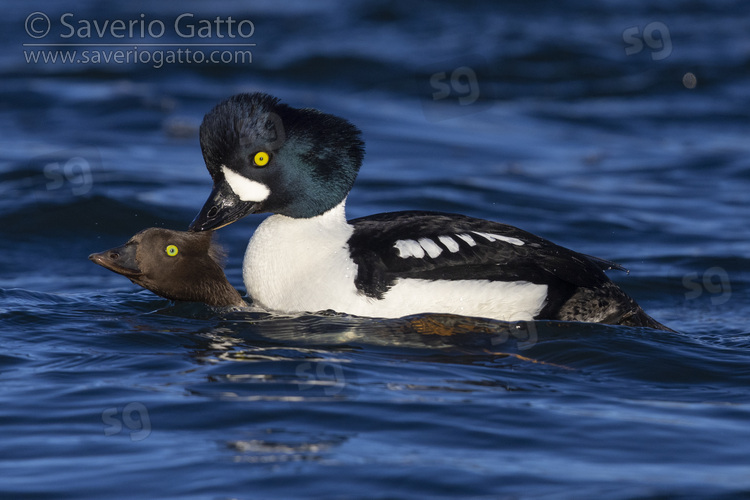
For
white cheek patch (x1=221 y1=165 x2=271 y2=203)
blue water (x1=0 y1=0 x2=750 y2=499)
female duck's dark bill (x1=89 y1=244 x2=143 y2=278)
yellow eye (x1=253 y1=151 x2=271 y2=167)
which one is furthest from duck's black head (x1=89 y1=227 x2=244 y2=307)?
yellow eye (x1=253 y1=151 x2=271 y2=167)

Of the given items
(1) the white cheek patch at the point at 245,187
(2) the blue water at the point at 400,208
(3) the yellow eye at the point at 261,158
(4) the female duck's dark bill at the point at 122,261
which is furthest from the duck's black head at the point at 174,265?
(3) the yellow eye at the point at 261,158

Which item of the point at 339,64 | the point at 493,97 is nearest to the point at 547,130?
the point at 493,97

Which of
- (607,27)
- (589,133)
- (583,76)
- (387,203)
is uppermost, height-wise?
(607,27)

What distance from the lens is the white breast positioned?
6.91 m

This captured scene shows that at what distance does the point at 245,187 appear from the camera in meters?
7.34

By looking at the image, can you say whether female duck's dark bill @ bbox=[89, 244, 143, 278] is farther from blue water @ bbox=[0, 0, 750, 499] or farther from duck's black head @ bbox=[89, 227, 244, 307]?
blue water @ bbox=[0, 0, 750, 499]

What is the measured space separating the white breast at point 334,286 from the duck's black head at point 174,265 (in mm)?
269

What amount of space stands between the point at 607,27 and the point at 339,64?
247 inches

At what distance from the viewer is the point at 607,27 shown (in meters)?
22.3

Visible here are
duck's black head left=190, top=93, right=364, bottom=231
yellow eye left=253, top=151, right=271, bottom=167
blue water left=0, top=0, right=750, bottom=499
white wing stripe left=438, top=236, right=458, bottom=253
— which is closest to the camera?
blue water left=0, top=0, right=750, bottom=499

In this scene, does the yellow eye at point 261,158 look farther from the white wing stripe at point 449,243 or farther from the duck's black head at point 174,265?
the white wing stripe at point 449,243

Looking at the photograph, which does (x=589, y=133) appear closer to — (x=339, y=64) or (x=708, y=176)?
(x=708, y=176)

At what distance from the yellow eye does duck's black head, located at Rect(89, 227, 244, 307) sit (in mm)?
775

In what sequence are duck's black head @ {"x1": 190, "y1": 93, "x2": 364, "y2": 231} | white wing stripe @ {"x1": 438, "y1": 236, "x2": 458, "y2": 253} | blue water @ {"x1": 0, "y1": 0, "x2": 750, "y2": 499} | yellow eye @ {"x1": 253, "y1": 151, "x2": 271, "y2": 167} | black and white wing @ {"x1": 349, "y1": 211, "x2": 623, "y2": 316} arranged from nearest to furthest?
blue water @ {"x1": 0, "y1": 0, "x2": 750, "y2": 499} → black and white wing @ {"x1": 349, "y1": 211, "x2": 623, "y2": 316} → white wing stripe @ {"x1": 438, "y1": 236, "x2": 458, "y2": 253} → duck's black head @ {"x1": 190, "y1": 93, "x2": 364, "y2": 231} → yellow eye @ {"x1": 253, "y1": 151, "x2": 271, "y2": 167}
